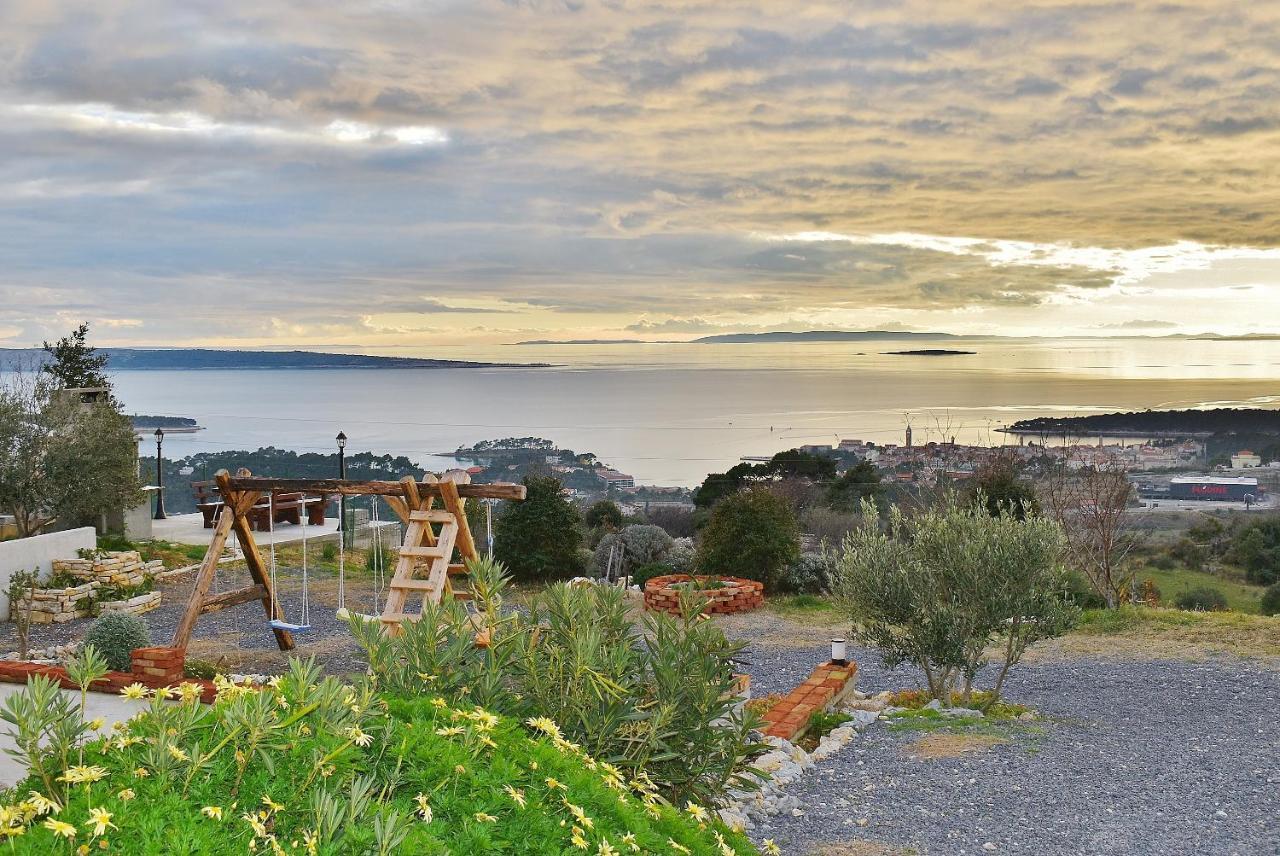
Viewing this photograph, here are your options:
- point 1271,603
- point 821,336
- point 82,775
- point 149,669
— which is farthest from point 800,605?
point 821,336

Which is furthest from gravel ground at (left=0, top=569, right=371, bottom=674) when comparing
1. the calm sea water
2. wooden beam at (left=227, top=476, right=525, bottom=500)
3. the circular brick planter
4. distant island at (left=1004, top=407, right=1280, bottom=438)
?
distant island at (left=1004, top=407, right=1280, bottom=438)

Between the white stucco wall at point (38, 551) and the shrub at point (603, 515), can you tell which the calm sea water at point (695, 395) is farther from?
the white stucco wall at point (38, 551)

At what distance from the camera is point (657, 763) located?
3.87 metres

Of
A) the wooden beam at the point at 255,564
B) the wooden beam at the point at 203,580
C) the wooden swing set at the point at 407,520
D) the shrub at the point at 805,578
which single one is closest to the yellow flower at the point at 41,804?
the wooden swing set at the point at 407,520

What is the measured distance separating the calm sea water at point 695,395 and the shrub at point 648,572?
5.81 metres

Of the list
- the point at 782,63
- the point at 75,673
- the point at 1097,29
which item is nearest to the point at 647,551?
the point at 782,63

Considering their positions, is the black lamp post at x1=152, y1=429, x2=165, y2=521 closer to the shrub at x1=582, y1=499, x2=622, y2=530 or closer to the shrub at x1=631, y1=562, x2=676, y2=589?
the shrub at x1=582, y1=499, x2=622, y2=530

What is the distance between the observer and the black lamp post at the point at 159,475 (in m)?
19.2

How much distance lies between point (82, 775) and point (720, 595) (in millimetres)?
11500

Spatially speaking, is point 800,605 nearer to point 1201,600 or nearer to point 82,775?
point 1201,600

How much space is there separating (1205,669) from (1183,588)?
8.58m

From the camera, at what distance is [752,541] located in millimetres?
14531

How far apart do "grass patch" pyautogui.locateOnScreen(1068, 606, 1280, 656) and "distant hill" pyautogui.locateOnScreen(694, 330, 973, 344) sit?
16376 mm

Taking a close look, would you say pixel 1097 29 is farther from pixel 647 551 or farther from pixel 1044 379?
pixel 1044 379
